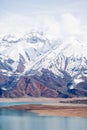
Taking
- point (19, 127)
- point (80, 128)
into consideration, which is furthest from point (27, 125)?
point (80, 128)

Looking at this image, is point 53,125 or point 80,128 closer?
point 80,128

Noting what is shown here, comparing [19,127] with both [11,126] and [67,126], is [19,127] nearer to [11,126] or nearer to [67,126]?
[11,126]

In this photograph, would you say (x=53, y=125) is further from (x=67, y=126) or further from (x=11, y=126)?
(x=11, y=126)

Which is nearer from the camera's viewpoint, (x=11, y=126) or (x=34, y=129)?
(x=34, y=129)

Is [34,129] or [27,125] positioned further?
[27,125]

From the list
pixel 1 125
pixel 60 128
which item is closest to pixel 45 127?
pixel 60 128

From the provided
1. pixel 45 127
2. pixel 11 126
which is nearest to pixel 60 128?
pixel 45 127

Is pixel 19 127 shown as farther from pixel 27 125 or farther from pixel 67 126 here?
pixel 67 126
